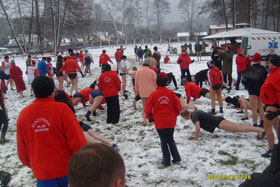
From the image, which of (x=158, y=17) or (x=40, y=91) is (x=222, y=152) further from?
(x=158, y=17)

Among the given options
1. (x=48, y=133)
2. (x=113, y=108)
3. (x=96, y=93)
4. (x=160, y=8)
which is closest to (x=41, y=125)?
(x=48, y=133)

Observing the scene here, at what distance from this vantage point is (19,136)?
7.81 feet

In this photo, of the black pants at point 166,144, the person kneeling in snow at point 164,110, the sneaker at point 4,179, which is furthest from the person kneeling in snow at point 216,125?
the sneaker at point 4,179

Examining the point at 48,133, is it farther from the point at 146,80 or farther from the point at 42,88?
the point at 146,80

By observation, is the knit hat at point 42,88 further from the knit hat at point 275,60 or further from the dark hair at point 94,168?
the knit hat at point 275,60

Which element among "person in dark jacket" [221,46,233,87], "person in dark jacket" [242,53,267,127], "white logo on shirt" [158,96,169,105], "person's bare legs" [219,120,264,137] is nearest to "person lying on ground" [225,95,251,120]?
"person in dark jacket" [242,53,267,127]

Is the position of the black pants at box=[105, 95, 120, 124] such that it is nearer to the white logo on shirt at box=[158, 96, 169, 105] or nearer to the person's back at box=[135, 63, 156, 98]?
the person's back at box=[135, 63, 156, 98]

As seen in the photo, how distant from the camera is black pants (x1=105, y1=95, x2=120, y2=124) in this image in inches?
257

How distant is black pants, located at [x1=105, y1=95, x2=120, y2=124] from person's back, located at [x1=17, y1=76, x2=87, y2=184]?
418 cm

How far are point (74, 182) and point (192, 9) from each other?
57.5 m

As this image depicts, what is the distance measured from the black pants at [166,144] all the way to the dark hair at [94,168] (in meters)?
2.96

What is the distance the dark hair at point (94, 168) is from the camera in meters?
1.07

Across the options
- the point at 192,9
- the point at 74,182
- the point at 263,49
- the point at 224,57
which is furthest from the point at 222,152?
the point at 192,9

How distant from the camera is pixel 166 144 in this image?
13.4 ft
